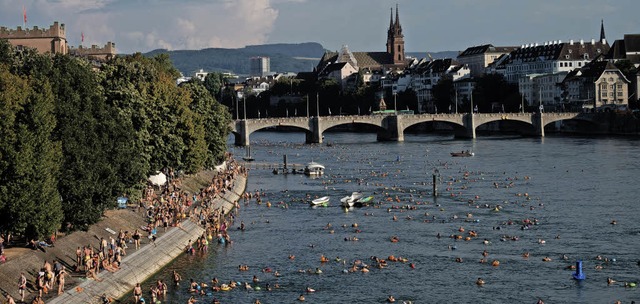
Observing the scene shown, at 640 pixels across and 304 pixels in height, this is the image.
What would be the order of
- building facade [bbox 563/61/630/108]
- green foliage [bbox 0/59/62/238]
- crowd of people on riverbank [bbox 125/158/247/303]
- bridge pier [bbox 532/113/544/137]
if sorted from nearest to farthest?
green foliage [bbox 0/59/62/238]
crowd of people on riverbank [bbox 125/158/247/303]
bridge pier [bbox 532/113/544/137]
building facade [bbox 563/61/630/108]

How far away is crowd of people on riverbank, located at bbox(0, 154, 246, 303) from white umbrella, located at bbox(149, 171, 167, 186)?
0.59m

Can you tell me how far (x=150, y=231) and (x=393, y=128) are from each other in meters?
116

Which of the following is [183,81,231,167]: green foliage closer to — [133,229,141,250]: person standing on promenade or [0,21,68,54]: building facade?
[0,21,68,54]: building facade

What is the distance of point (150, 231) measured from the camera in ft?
202

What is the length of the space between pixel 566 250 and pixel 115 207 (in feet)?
84.9

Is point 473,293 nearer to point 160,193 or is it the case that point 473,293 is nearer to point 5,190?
point 5,190

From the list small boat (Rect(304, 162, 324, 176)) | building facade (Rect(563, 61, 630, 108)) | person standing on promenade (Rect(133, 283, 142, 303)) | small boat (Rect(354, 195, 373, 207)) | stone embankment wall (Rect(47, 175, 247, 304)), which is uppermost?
building facade (Rect(563, 61, 630, 108))

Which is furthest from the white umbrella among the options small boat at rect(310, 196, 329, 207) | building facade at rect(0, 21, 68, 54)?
building facade at rect(0, 21, 68, 54)

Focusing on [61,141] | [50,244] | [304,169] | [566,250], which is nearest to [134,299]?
[50,244]

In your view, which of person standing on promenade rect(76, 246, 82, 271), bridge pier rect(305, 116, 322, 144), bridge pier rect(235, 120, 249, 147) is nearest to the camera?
person standing on promenade rect(76, 246, 82, 271)

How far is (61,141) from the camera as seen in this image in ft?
179

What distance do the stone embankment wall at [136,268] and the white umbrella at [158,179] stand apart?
40.3ft

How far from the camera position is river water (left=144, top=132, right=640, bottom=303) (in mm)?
52781

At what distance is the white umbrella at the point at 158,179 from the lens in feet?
265
